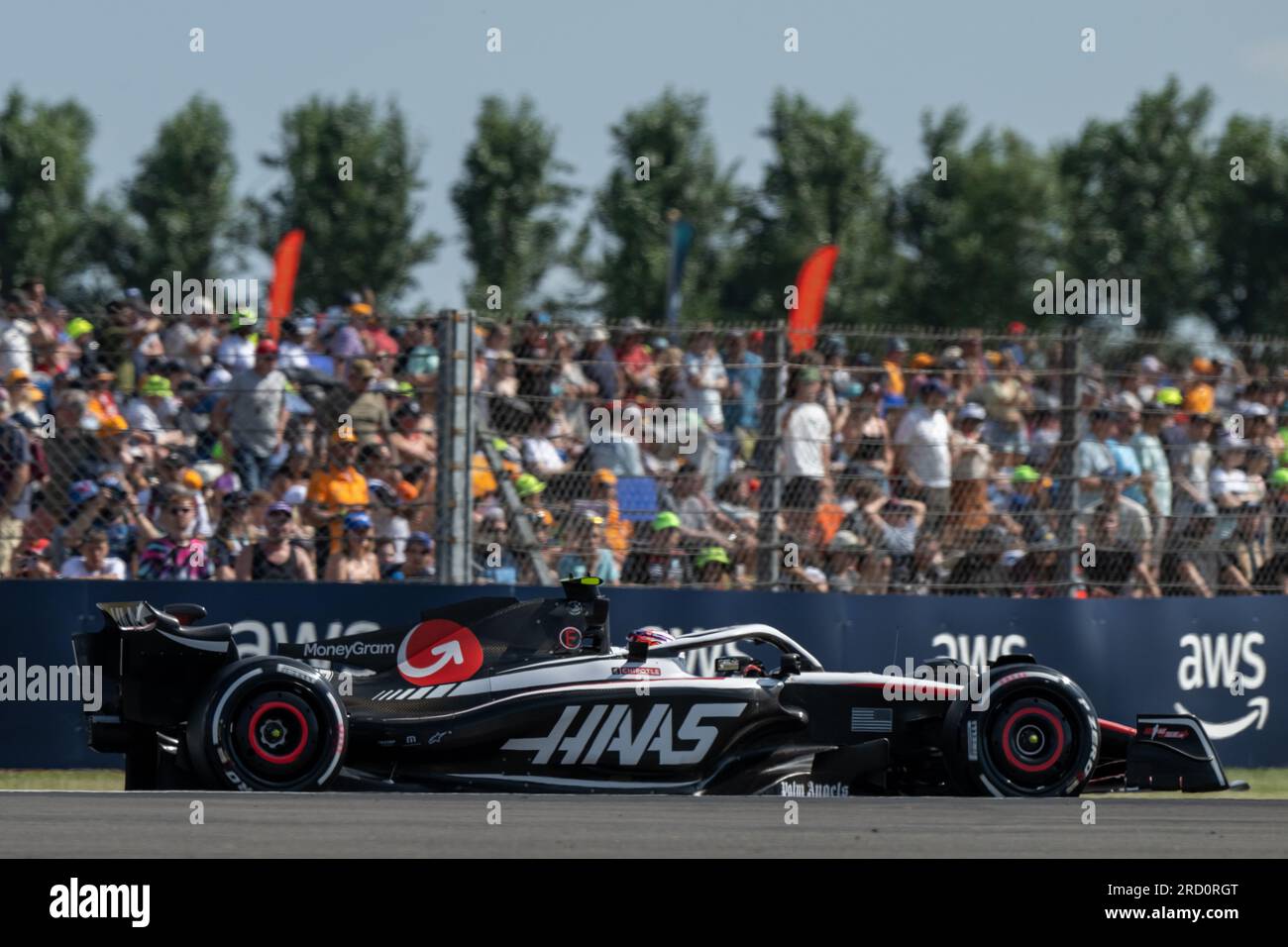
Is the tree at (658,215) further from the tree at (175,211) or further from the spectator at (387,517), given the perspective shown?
the spectator at (387,517)

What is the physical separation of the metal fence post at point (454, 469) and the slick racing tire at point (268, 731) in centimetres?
245

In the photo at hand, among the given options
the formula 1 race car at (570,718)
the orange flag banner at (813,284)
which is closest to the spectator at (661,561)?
the formula 1 race car at (570,718)

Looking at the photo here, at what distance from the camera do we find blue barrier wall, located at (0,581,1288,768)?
11.3 meters

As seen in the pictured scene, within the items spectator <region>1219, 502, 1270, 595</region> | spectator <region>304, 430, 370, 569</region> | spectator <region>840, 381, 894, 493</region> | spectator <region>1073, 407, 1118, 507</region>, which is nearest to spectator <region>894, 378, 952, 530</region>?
spectator <region>840, 381, 894, 493</region>

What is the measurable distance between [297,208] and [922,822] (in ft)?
160

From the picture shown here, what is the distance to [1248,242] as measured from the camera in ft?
181

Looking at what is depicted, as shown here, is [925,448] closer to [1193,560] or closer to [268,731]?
[1193,560]

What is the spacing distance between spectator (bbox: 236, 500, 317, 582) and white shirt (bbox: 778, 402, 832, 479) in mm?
2782

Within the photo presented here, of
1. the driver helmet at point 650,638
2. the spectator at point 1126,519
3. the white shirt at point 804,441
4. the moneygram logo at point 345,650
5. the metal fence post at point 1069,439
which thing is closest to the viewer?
the driver helmet at point 650,638

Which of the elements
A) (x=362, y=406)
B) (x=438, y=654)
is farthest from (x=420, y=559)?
(x=438, y=654)

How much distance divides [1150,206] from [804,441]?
4607 cm

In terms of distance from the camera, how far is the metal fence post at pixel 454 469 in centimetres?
1174
